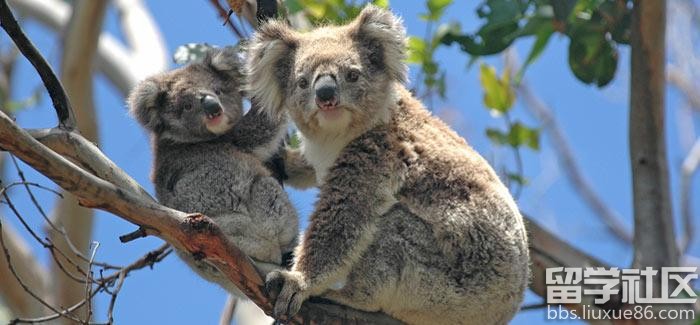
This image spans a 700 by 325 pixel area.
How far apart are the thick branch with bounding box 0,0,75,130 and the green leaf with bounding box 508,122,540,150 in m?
3.35

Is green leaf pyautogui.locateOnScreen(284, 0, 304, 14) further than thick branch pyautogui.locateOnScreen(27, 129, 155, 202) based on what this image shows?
Yes

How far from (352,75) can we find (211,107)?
75 cm

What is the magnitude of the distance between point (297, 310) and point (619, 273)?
111 inches

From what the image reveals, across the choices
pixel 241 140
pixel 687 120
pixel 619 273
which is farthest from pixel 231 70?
pixel 687 120

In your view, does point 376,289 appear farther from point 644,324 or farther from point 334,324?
point 644,324

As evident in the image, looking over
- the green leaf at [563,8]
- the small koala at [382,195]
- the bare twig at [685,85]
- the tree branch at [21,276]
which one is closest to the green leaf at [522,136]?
the green leaf at [563,8]

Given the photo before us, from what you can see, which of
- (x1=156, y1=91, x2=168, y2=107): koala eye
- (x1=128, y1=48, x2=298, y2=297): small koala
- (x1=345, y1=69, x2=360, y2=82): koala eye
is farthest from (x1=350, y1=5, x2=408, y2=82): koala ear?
(x1=156, y1=91, x2=168, y2=107): koala eye

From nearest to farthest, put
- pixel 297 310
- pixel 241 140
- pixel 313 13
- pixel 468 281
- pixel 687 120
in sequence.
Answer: pixel 297 310
pixel 468 281
pixel 241 140
pixel 313 13
pixel 687 120

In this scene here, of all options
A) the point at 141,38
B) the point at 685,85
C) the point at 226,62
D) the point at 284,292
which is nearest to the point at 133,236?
the point at 284,292

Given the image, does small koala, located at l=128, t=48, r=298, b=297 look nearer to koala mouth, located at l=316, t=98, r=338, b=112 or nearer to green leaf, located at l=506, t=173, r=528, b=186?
koala mouth, located at l=316, t=98, r=338, b=112

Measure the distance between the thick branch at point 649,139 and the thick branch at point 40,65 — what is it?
3.76 metres

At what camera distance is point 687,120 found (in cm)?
1496

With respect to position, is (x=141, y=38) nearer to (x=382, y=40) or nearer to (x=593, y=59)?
(x=593, y=59)

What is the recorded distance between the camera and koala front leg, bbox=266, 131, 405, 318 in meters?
4.52
